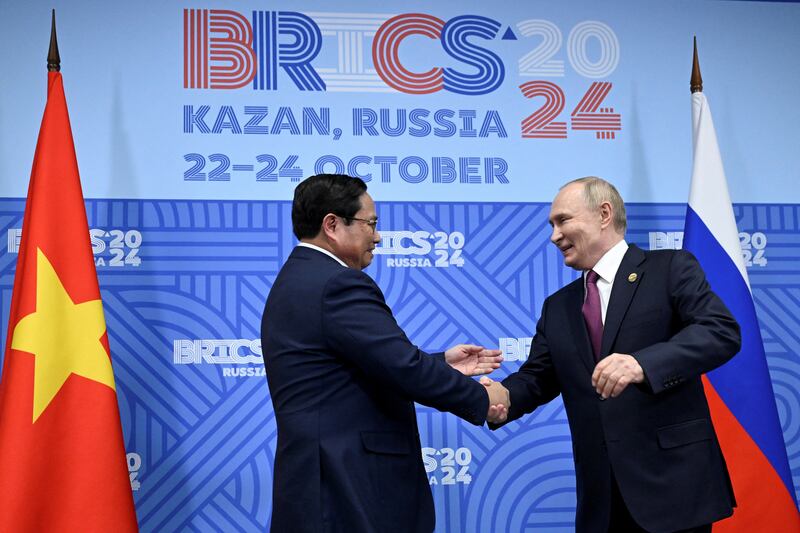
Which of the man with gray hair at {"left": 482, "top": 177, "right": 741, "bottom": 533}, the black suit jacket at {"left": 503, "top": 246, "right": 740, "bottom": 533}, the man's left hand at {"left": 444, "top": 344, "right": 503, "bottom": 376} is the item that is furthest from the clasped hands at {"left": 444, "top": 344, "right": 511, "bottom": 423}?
the black suit jacket at {"left": 503, "top": 246, "right": 740, "bottom": 533}

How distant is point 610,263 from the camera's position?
2.57 m

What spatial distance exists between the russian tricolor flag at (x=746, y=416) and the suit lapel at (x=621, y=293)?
1067mm

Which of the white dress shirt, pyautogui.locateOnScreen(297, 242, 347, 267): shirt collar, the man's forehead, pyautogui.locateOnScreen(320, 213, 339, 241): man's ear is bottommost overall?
the white dress shirt

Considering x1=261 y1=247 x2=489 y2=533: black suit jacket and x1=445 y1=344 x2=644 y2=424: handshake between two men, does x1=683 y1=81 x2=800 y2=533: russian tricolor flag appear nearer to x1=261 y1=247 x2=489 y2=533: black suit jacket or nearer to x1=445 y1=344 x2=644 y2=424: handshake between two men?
x1=445 y1=344 x2=644 y2=424: handshake between two men

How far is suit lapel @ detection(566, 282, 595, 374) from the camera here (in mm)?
2445

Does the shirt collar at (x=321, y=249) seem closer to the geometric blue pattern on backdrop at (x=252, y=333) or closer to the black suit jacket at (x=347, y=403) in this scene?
the black suit jacket at (x=347, y=403)

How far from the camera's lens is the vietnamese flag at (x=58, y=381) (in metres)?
2.92

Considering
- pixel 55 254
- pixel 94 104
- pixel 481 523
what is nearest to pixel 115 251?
pixel 55 254

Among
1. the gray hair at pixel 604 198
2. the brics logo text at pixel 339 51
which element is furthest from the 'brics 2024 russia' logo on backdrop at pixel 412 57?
the gray hair at pixel 604 198

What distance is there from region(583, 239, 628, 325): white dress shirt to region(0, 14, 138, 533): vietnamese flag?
1.73 m

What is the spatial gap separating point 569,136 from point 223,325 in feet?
5.48

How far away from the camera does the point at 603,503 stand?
7.72 ft

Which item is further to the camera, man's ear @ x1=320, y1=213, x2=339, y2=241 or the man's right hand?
the man's right hand

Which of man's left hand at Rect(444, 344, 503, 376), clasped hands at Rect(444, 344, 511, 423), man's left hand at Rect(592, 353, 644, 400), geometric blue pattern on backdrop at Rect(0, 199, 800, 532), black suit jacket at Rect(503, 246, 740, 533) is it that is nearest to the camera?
man's left hand at Rect(592, 353, 644, 400)
